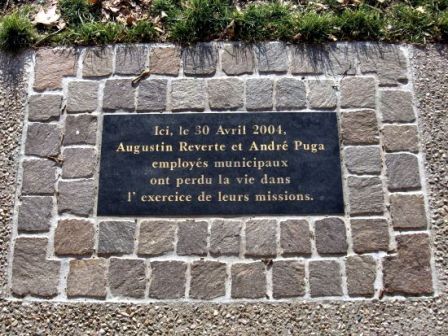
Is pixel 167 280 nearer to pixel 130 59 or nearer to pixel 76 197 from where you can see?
pixel 76 197

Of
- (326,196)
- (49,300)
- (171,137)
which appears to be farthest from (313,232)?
(49,300)

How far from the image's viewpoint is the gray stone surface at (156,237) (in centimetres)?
332

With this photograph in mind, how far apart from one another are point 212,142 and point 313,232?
957 mm

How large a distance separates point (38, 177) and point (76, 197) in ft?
1.08

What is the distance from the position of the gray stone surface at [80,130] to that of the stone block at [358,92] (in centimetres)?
187

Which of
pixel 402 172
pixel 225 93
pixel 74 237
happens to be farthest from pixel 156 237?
pixel 402 172

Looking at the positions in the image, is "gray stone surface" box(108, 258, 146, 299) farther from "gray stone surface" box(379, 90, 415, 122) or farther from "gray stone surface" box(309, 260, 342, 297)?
"gray stone surface" box(379, 90, 415, 122)

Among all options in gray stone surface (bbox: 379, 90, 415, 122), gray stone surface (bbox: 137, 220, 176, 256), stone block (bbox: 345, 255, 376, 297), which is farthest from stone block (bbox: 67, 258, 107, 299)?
gray stone surface (bbox: 379, 90, 415, 122)

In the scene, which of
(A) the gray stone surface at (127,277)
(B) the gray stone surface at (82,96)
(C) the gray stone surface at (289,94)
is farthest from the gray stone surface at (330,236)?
(B) the gray stone surface at (82,96)

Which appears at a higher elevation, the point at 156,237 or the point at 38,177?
the point at 38,177

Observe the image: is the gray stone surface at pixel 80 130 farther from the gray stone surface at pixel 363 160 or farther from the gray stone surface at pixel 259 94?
the gray stone surface at pixel 363 160

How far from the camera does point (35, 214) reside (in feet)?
11.3

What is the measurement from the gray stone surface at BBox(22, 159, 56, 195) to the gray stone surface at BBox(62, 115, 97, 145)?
220 millimetres

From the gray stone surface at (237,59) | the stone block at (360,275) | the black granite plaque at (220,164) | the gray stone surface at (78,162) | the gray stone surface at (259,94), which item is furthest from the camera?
the gray stone surface at (237,59)
